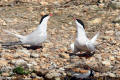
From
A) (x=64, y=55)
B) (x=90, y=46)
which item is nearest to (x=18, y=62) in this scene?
(x=64, y=55)

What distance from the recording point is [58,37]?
1076cm

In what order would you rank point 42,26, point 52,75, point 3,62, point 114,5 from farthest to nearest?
point 114,5, point 42,26, point 3,62, point 52,75

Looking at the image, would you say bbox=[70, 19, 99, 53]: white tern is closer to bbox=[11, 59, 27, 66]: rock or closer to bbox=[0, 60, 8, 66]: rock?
bbox=[11, 59, 27, 66]: rock

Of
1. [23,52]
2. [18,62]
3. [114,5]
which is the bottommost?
[18,62]

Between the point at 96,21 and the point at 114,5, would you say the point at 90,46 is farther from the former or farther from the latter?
the point at 114,5

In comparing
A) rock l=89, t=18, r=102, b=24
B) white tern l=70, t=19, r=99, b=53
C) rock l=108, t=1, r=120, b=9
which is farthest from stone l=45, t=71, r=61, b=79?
rock l=108, t=1, r=120, b=9

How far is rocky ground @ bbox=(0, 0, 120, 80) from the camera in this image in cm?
858

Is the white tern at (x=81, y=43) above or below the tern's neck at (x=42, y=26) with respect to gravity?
below

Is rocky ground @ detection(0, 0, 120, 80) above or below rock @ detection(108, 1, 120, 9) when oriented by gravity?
below

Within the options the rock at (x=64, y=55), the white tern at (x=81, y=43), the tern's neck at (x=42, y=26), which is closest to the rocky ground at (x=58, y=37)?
the rock at (x=64, y=55)

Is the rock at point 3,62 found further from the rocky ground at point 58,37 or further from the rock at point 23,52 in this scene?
the rock at point 23,52

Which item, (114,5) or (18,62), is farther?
(114,5)

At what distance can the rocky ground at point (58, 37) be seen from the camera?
8.58 metres

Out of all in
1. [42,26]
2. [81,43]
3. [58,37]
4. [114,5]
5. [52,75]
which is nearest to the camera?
[52,75]
